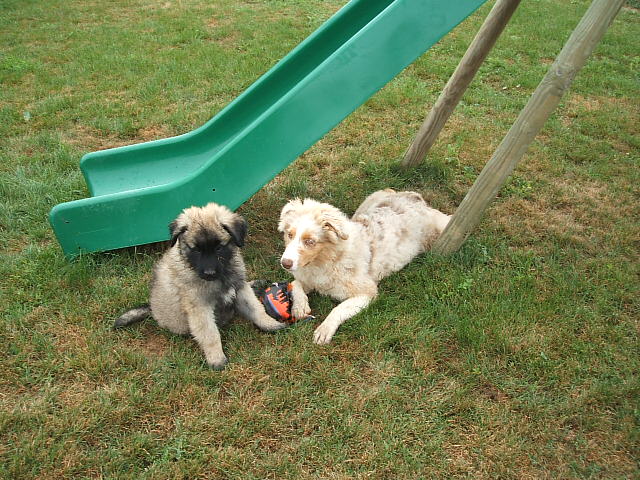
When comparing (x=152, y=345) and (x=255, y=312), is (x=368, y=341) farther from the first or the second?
(x=152, y=345)

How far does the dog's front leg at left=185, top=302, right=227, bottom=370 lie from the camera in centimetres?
354

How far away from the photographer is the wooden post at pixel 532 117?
11.1ft

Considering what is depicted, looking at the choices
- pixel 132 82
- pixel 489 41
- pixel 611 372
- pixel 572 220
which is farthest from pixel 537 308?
pixel 132 82

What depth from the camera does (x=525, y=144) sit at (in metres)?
3.86

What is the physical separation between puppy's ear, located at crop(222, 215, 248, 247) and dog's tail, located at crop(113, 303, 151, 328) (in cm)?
112

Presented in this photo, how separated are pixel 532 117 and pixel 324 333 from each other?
7.88ft

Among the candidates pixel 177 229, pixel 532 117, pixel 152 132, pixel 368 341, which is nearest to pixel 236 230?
pixel 177 229

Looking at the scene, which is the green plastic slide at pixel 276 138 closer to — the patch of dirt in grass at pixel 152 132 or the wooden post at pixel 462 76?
the wooden post at pixel 462 76

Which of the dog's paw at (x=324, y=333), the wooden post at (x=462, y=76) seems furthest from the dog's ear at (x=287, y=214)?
the wooden post at (x=462, y=76)

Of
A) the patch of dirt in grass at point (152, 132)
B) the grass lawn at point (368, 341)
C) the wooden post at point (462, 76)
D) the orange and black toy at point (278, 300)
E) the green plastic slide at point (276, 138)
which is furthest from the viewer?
the patch of dirt in grass at point (152, 132)

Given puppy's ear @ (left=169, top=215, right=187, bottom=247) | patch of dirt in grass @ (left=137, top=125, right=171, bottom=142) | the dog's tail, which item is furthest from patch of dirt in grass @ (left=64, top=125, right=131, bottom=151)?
puppy's ear @ (left=169, top=215, right=187, bottom=247)

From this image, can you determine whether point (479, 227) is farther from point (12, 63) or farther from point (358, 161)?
point (12, 63)

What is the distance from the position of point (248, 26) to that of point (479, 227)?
26.9 feet

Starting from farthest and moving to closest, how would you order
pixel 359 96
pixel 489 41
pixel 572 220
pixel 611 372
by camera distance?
pixel 572 220 → pixel 489 41 → pixel 359 96 → pixel 611 372
